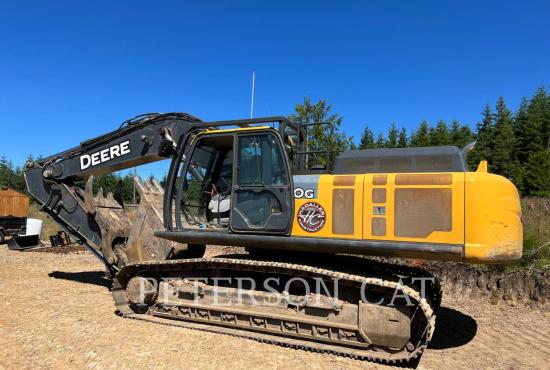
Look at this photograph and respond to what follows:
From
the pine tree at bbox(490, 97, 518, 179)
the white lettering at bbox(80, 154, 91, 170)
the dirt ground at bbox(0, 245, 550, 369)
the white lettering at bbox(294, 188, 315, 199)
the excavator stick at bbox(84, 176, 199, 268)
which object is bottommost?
the dirt ground at bbox(0, 245, 550, 369)

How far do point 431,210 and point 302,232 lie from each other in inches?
58.3

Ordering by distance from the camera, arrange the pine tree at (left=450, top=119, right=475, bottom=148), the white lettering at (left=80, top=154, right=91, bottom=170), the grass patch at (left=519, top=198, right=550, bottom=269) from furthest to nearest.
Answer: the pine tree at (left=450, top=119, right=475, bottom=148), the grass patch at (left=519, top=198, right=550, bottom=269), the white lettering at (left=80, top=154, right=91, bottom=170)

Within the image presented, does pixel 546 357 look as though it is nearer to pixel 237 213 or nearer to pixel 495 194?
pixel 495 194

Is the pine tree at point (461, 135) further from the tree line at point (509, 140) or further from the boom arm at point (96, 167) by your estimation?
the boom arm at point (96, 167)

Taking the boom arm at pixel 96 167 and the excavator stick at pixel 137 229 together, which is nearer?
the excavator stick at pixel 137 229

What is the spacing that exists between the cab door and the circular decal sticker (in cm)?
13

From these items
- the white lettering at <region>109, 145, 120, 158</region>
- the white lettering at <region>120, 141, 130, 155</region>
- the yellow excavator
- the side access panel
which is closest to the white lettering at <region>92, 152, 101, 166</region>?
the white lettering at <region>109, 145, 120, 158</region>

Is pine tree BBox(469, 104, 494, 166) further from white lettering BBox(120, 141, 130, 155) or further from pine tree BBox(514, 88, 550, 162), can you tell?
white lettering BBox(120, 141, 130, 155)

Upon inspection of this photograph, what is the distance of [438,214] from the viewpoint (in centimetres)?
450

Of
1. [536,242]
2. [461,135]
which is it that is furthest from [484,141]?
[536,242]

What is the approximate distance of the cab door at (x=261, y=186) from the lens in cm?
516

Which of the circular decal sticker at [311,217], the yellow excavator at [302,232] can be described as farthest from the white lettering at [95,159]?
the circular decal sticker at [311,217]

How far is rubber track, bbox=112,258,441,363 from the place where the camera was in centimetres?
462

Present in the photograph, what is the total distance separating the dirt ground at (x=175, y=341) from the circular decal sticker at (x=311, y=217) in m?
1.48
